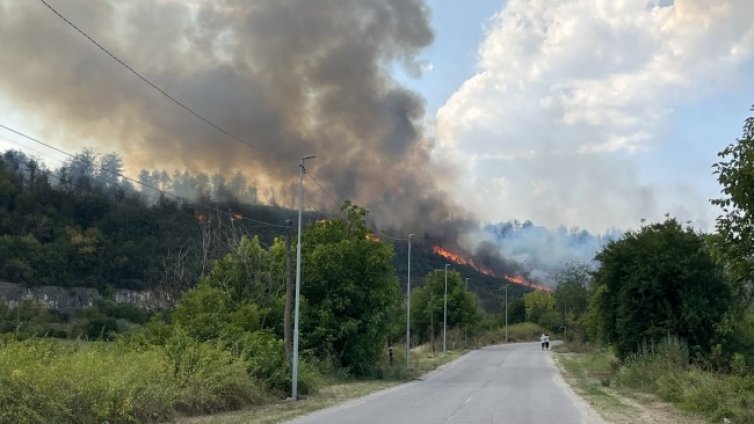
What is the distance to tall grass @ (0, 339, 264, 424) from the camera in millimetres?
12875

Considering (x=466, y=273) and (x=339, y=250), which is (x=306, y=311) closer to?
(x=339, y=250)

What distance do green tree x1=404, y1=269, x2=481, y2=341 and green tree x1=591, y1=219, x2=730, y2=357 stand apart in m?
47.2

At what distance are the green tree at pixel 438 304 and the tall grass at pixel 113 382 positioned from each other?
195ft

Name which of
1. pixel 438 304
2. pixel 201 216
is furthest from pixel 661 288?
pixel 201 216

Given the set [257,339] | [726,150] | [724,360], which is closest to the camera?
[726,150]

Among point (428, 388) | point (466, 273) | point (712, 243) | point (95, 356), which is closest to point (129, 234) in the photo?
point (428, 388)

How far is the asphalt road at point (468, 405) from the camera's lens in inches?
675

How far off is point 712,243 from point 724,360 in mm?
15443

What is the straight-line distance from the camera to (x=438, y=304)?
258ft

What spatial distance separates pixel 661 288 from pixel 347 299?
15.3m

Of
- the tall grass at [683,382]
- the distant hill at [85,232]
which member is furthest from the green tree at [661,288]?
the distant hill at [85,232]

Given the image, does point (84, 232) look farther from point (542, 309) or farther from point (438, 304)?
point (542, 309)

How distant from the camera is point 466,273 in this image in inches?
7274

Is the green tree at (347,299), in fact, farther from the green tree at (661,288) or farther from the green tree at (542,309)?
the green tree at (542,309)
